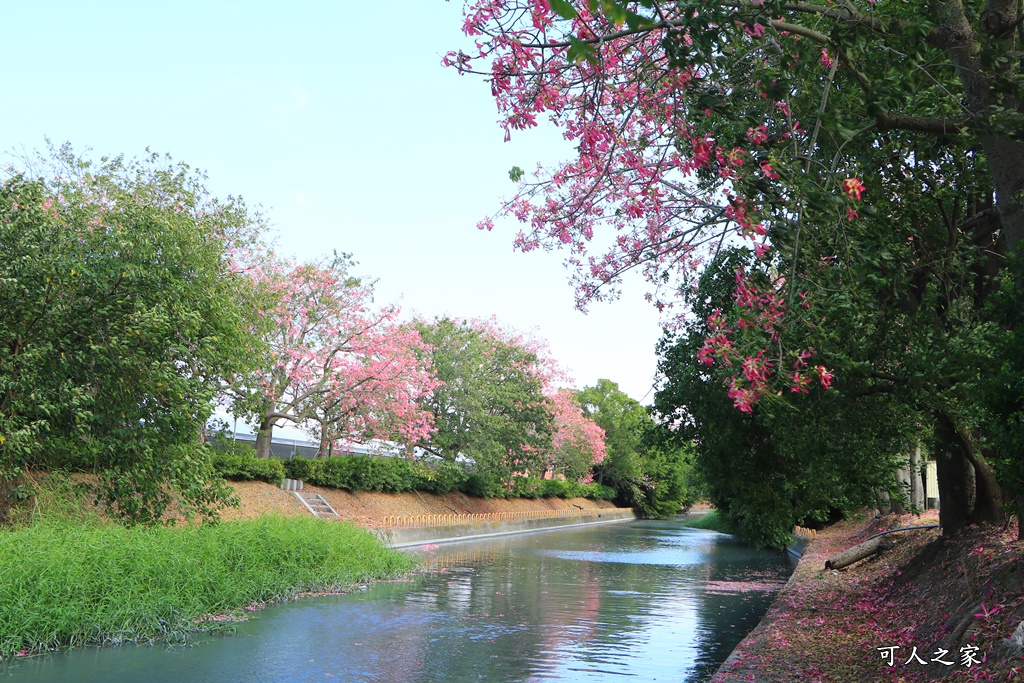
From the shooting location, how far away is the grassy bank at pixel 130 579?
33.4 ft

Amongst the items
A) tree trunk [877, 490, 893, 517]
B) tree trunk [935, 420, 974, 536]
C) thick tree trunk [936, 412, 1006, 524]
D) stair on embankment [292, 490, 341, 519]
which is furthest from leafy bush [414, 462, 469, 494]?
thick tree trunk [936, 412, 1006, 524]

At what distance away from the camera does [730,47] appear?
6.98 metres

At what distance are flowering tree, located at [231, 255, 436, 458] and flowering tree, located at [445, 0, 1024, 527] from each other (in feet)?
63.7

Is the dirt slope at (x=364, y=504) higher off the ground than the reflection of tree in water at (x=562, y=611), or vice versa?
the dirt slope at (x=364, y=504)

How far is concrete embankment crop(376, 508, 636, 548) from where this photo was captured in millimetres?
27203

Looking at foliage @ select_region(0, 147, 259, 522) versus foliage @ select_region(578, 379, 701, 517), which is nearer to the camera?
foliage @ select_region(0, 147, 259, 522)

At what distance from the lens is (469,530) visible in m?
34.9

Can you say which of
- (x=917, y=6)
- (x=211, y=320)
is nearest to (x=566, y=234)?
(x=917, y=6)

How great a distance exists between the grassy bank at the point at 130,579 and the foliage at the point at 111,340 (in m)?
1.40

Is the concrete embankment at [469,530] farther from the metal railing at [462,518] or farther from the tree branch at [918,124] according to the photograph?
the tree branch at [918,124]

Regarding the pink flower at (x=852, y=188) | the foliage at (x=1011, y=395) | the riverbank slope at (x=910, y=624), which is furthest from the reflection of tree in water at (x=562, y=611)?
the pink flower at (x=852, y=188)

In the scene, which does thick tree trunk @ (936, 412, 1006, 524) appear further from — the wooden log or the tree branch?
the tree branch

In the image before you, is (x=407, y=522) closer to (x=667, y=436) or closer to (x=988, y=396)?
(x=667, y=436)

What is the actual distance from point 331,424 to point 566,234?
2309 centimetres
